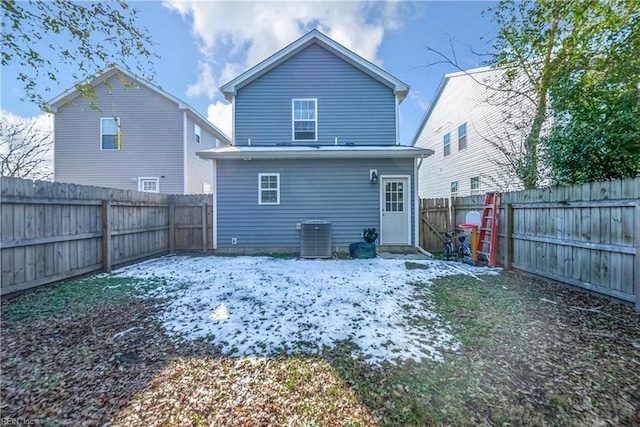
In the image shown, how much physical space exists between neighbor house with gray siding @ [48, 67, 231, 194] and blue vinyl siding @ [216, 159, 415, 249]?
518 cm

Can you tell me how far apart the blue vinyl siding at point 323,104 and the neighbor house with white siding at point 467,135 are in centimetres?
359

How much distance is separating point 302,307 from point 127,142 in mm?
→ 12858

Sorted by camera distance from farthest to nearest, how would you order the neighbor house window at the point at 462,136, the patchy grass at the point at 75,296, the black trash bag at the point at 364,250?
the neighbor house window at the point at 462,136, the black trash bag at the point at 364,250, the patchy grass at the point at 75,296

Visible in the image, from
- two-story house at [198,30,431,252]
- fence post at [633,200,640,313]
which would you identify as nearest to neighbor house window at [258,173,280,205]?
two-story house at [198,30,431,252]

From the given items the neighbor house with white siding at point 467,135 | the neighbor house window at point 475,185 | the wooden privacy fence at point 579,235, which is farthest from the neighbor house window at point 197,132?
the neighbor house window at point 475,185

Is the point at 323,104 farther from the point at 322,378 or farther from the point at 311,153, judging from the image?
the point at 322,378

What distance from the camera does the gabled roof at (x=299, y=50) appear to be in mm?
9117

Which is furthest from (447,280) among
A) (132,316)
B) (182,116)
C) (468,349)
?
(182,116)

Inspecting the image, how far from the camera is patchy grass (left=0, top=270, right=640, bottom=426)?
6.49 feet

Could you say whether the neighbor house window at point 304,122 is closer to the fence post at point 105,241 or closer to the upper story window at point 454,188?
the fence post at point 105,241

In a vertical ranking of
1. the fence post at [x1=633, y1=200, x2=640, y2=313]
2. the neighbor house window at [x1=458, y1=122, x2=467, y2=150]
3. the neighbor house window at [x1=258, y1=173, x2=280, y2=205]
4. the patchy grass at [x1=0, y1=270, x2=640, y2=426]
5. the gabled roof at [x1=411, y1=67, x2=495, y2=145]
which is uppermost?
the gabled roof at [x1=411, y1=67, x2=495, y2=145]

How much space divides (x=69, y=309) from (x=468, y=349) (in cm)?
516

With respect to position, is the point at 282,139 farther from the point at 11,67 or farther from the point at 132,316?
the point at 132,316

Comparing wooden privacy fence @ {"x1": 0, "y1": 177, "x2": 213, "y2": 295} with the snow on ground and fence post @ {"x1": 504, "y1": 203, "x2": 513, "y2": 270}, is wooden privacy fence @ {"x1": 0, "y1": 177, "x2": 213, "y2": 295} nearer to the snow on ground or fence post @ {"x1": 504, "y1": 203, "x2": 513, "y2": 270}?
the snow on ground
